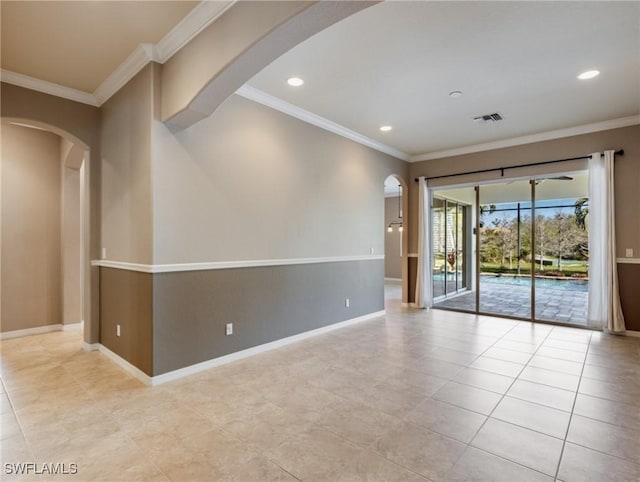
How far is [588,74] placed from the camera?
3.51 metres

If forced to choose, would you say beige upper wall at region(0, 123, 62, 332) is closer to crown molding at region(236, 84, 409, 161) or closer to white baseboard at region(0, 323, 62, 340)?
white baseboard at region(0, 323, 62, 340)

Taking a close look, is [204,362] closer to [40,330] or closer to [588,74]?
[40,330]

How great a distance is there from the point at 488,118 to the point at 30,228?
674 cm

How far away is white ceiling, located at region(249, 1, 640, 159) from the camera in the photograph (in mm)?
2625

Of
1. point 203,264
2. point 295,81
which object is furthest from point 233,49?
point 203,264

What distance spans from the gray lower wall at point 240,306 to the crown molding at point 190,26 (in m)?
2.06

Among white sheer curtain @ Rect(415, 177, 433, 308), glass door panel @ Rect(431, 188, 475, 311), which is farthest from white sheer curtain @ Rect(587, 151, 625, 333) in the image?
white sheer curtain @ Rect(415, 177, 433, 308)

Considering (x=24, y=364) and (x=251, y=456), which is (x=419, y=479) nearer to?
(x=251, y=456)

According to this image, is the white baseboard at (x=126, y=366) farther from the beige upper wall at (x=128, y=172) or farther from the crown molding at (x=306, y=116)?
the crown molding at (x=306, y=116)

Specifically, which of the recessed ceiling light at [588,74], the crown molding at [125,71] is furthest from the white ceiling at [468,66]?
the crown molding at [125,71]

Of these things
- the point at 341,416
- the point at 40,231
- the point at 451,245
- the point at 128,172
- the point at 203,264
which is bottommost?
the point at 341,416

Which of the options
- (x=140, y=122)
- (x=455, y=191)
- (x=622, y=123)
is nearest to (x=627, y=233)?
(x=622, y=123)

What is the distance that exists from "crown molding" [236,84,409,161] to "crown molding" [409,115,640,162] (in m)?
0.94

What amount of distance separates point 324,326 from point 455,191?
4721mm
